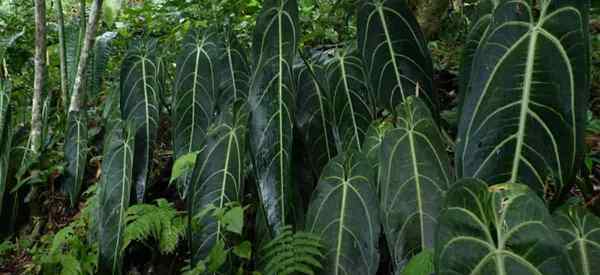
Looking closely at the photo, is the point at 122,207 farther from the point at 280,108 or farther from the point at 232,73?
the point at 280,108

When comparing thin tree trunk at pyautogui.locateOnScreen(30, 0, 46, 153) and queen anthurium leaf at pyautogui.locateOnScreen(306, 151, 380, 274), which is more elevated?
thin tree trunk at pyautogui.locateOnScreen(30, 0, 46, 153)

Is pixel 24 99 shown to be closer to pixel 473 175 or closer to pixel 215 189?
pixel 215 189

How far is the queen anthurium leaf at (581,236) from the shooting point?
1164 millimetres

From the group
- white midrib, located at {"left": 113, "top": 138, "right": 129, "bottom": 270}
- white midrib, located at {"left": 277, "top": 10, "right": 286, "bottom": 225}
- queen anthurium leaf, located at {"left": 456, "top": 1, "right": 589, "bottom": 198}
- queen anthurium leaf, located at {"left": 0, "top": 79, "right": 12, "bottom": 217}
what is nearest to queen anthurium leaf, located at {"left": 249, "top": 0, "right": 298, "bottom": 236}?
white midrib, located at {"left": 277, "top": 10, "right": 286, "bottom": 225}

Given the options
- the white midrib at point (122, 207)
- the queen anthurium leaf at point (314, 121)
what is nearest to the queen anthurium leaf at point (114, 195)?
the white midrib at point (122, 207)

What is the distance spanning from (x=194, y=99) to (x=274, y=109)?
577mm

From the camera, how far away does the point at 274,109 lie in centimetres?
193

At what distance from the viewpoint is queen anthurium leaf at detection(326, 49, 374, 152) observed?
2035mm

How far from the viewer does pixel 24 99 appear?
409 cm

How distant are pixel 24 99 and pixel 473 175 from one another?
3.76 m

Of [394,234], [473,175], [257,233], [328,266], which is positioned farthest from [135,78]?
[473,175]

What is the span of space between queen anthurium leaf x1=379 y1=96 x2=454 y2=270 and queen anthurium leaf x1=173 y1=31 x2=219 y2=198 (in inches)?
41.4

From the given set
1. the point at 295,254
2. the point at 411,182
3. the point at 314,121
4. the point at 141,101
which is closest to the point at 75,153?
the point at 141,101

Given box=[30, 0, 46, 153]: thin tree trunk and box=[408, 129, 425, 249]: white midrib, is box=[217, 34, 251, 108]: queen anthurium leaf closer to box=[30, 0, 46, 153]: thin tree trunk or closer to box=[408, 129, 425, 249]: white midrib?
box=[408, 129, 425, 249]: white midrib
